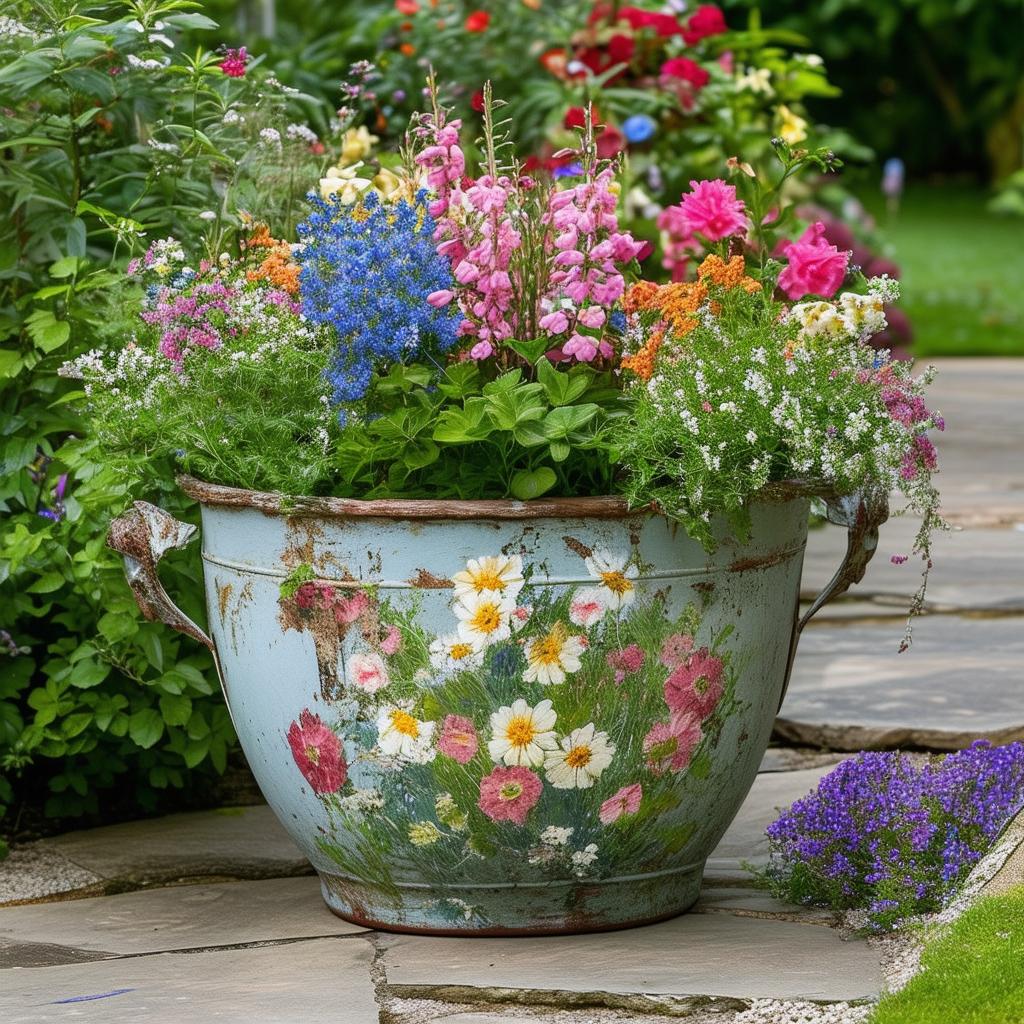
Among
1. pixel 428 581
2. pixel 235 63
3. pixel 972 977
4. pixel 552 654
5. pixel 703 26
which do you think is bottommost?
pixel 972 977

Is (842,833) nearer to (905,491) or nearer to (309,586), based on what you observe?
(905,491)

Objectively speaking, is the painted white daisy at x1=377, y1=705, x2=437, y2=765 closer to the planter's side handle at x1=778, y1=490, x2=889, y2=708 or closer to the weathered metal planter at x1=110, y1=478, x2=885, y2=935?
the weathered metal planter at x1=110, y1=478, x2=885, y2=935

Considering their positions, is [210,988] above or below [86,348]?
below

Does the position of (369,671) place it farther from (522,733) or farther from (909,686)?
(909,686)

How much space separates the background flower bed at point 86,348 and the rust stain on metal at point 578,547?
769mm

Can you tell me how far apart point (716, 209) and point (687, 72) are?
3.11 m

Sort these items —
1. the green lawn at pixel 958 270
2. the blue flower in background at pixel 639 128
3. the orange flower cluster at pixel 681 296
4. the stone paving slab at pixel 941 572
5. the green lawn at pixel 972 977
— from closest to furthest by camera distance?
1. the green lawn at pixel 972 977
2. the orange flower cluster at pixel 681 296
3. the stone paving slab at pixel 941 572
4. the blue flower in background at pixel 639 128
5. the green lawn at pixel 958 270

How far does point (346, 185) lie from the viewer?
9.86ft

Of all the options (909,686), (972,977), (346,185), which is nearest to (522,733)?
(972,977)

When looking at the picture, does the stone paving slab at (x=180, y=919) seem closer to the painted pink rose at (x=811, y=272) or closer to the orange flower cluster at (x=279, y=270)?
the orange flower cluster at (x=279, y=270)

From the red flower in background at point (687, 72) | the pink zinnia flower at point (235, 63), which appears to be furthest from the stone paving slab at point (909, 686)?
the red flower in background at point (687, 72)

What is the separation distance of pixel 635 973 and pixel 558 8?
5.14m

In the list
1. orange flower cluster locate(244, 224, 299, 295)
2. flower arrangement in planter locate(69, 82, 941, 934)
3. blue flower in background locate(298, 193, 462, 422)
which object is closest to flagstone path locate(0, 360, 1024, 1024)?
flower arrangement in planter locate(69, 82, 941, 934)

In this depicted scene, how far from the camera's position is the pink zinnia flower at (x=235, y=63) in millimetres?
3086
